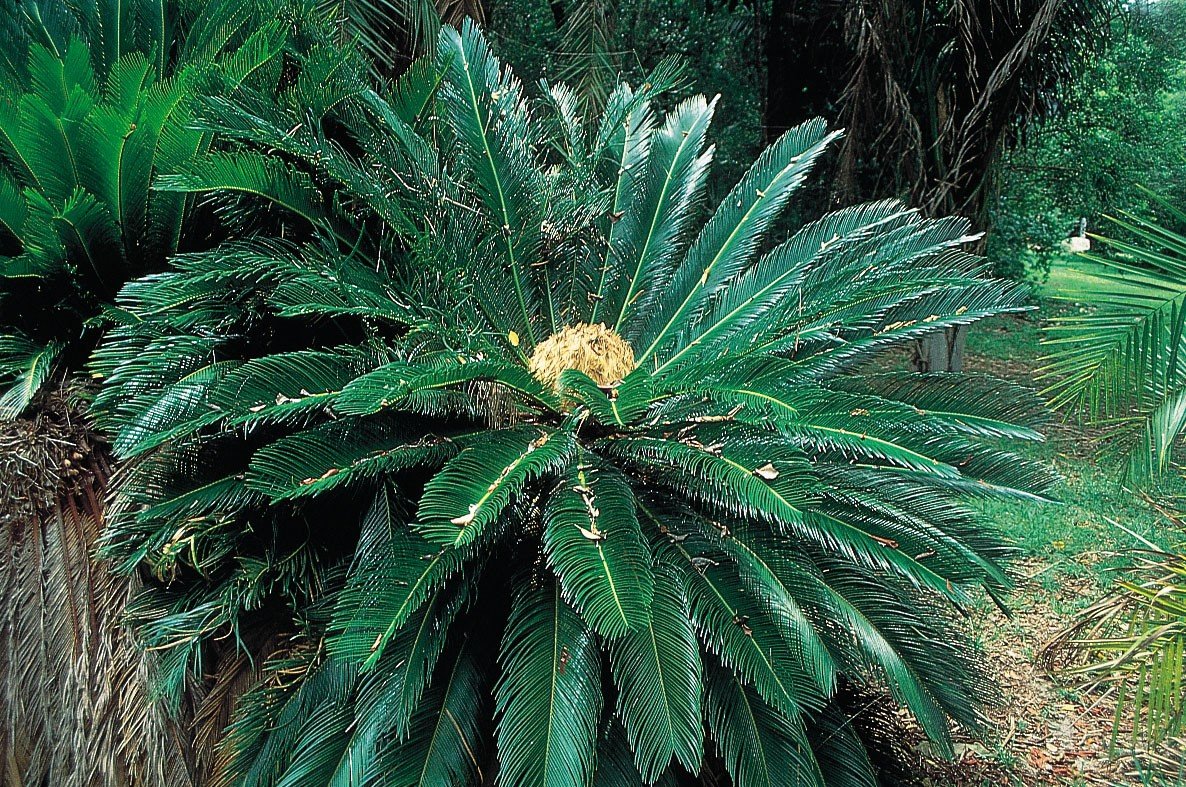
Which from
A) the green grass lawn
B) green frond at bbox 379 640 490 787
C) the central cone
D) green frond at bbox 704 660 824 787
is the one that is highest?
the central cone

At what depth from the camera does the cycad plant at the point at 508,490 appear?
2.12 meters

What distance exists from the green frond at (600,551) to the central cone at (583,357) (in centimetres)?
49

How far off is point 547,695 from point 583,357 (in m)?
1.04

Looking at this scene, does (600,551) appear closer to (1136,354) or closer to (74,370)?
(1136,354)

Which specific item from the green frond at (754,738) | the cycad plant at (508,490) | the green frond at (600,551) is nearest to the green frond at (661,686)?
the cycad plant at (508,490)

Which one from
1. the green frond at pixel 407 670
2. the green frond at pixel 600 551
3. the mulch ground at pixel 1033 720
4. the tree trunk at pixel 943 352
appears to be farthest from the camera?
the tree trunk at pixel 943 352

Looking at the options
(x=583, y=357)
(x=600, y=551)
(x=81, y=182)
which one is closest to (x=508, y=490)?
(x=600, y=551)

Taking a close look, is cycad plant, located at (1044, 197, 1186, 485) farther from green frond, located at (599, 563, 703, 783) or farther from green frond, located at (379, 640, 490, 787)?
green frond, located at (379, 640, 490, 787)

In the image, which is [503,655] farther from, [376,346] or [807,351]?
[807,351]

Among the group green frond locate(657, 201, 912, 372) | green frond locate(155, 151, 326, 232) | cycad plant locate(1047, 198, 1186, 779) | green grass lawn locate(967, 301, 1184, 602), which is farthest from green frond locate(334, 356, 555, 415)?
green grass lawn locate(967, 301, 1184, 602)

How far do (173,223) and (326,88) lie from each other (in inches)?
25.1

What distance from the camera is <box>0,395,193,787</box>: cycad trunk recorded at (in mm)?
2453

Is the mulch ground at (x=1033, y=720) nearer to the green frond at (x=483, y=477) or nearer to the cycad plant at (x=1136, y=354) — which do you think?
the cycad plant at (x=1136, y=354)

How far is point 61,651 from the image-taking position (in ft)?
8.14
